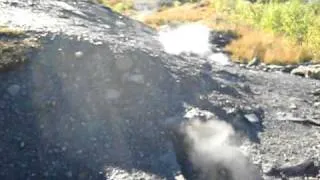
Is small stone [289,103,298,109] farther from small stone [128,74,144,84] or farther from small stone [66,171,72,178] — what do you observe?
small stone [66,171,72,178]

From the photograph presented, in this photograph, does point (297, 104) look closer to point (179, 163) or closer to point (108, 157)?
point (179, 163)

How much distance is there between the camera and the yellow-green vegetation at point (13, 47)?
12.9 meters

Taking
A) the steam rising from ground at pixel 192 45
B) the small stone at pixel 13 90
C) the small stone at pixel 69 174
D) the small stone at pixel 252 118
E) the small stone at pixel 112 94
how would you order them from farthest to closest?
the steam rising from ground at pixel 192 45, the small stone at pixel 252 118, the small stone at pixel 112 94, the small stone at pixel 13 90, the small stone at pixel 69 174

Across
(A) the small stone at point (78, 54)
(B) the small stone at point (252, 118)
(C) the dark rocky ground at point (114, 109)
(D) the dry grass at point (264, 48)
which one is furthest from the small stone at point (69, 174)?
(D) the dry grass at point (264, 48)

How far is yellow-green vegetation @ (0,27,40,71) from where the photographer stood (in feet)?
42.2

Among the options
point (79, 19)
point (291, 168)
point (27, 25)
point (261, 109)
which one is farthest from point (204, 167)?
point (79, 19)

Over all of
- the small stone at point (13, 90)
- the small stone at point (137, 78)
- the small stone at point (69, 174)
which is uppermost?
the small stone at point (13, 90)

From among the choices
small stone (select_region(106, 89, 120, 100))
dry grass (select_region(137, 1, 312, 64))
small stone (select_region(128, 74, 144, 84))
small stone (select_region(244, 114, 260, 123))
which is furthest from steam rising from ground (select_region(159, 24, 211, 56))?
small stone (select_region(106, 89, 120, 100))

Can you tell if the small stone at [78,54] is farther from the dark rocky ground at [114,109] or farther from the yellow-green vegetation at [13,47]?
the yellow-green vegetation at [13,47]

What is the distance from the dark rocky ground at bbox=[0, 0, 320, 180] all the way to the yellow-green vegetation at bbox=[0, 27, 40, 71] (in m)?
0.20

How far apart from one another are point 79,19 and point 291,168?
10.2 meters

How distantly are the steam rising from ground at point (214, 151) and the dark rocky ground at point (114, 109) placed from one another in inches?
12.6

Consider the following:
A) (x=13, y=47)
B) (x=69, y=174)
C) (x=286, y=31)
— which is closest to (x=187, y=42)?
(x=286, y=31)

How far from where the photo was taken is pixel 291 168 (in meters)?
11.7
